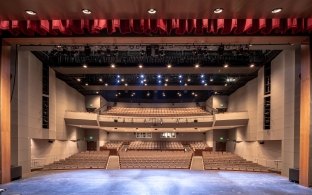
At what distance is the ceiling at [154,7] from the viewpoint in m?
6.13

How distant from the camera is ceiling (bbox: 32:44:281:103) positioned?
11.8 m

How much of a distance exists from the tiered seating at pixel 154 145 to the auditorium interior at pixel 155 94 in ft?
0.75

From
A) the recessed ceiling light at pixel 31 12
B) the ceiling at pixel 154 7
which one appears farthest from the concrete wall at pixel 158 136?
the recessed ceiling light at pixel 31 12

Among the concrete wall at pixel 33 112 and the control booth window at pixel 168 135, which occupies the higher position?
the concrete wall at pixel 33 112

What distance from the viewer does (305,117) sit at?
8.80m

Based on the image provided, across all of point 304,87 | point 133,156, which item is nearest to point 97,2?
point 304,87

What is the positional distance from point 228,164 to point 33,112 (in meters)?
12.0

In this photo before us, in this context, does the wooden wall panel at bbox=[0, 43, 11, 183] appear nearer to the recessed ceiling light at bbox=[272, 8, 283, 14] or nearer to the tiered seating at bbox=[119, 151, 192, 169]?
the recessed ceiling light at bbox=[272, 8, 283, 14]

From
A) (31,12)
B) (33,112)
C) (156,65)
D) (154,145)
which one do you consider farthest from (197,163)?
(31,12)

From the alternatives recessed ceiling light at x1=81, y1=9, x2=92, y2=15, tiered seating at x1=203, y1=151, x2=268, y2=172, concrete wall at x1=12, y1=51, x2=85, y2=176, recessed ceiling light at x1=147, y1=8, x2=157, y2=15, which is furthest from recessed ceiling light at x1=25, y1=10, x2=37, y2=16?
tiered seating at x1=203, y1=151, x2=268, y2=172

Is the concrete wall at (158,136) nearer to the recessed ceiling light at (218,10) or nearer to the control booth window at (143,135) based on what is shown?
the control booth window at (143,135)

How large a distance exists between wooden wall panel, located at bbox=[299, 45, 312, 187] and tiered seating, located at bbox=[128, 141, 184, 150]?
1617cm

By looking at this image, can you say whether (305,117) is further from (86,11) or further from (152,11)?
→ (86,11)

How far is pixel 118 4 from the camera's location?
6219 millimetres
